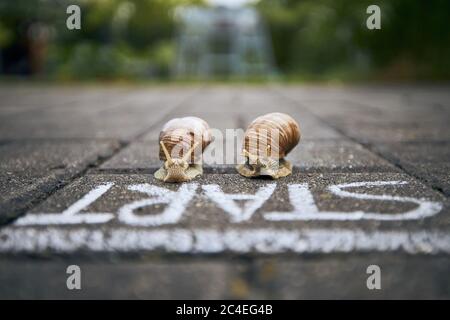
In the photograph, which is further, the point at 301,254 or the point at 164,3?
the point at 164,3

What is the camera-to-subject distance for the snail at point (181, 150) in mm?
1948

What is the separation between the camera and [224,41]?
796 inches

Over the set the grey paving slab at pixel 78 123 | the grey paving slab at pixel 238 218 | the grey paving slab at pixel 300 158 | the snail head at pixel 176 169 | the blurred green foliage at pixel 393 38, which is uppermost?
the blurred green foliage at pixel 393 38

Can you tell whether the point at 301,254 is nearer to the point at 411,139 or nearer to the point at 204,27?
the point at 411,139

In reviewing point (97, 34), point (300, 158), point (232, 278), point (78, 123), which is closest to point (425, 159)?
point (300, 158)

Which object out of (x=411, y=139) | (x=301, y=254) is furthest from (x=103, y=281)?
(x=411, y=139)

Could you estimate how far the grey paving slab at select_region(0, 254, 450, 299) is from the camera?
3.60 ft

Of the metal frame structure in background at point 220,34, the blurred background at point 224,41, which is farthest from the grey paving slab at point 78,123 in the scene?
the metal frame structure in background at point 220,34

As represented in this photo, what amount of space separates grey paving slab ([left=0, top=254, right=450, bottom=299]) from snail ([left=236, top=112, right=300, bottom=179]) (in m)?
0.77

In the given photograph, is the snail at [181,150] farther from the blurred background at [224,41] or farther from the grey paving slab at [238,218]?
the blurred background at [224,41]

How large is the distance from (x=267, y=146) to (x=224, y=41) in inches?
743

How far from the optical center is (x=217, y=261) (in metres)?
1.22

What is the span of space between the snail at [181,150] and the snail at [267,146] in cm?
20

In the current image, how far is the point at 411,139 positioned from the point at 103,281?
2657 millimetres
